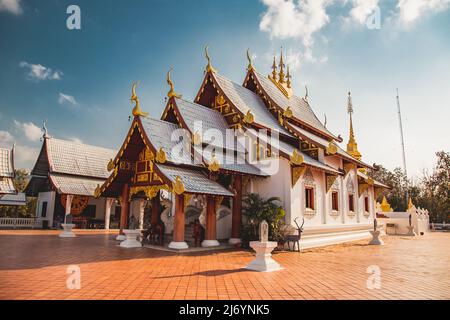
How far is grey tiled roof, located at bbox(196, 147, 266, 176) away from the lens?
11470 millimetres

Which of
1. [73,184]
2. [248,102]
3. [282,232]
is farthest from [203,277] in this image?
[73,184]

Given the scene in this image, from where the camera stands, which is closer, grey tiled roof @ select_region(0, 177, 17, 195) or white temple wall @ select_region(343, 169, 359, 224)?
white temple wall @ select_region(343, 169, 359, 224)

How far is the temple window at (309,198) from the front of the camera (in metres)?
13.4

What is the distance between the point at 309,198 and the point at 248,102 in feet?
18.2

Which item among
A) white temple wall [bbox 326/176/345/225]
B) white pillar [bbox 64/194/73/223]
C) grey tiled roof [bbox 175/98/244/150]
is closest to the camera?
grey tiled roof [bbox 175/98/244/150]

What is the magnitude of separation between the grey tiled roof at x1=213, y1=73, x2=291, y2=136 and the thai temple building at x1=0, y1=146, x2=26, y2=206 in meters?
15.8

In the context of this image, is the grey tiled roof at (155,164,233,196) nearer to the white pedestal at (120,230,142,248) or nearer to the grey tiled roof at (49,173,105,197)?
the white pedestal at (120,230,142,248)

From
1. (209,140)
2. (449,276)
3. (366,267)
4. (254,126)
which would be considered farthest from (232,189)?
(449,276)

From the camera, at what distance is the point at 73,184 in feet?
70.2

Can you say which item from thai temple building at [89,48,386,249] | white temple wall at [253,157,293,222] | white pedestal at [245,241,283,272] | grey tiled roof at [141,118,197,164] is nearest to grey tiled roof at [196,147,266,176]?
thai temple building at [89,48,386,249]

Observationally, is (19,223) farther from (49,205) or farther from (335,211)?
(335,211)

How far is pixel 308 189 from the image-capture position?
532 inches

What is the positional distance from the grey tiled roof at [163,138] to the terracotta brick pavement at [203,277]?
337 centimetres

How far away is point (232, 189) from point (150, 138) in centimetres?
351
